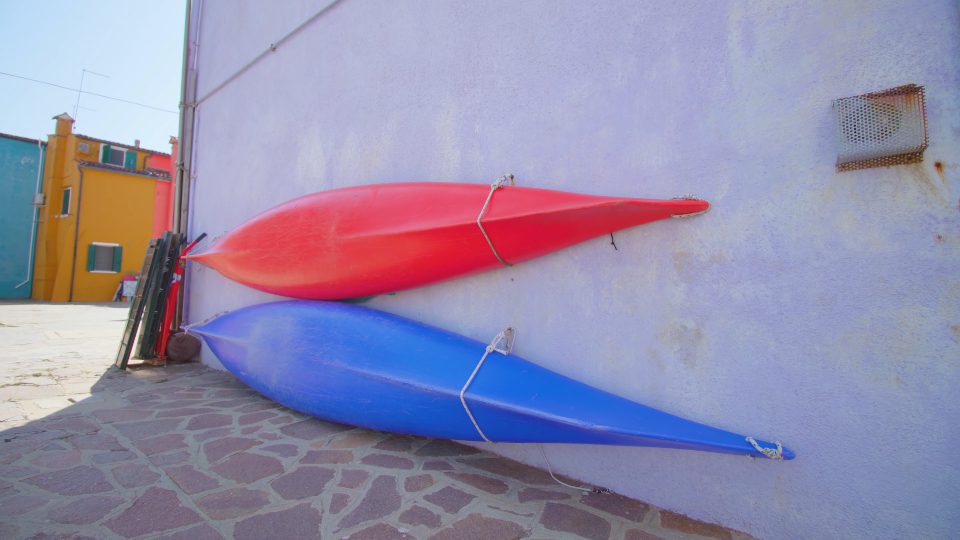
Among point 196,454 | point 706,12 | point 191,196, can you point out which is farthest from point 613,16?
point 191,196

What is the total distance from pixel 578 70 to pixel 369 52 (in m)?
1.66

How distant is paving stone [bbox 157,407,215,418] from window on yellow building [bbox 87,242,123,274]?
43.7ft

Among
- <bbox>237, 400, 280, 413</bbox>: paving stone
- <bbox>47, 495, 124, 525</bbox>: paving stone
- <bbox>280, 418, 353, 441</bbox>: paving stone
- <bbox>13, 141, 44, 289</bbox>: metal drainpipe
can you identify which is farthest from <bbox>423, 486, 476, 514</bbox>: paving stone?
<bbox>13, 141, 44, 289</bbox>: metal drainpipe

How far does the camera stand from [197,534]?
143 cm

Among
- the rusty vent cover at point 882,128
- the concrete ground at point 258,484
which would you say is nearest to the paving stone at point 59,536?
the concrete ground at point 258,484

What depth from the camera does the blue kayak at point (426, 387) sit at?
4.84ft

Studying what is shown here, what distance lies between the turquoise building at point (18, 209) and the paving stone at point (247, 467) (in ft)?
52.7

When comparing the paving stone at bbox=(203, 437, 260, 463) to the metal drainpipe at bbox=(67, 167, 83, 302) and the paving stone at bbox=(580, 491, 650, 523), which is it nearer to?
the paving stone at bbox=(580, 491, 650, 523)

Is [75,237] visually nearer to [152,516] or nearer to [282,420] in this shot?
[282,420]

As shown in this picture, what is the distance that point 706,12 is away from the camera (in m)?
1.63

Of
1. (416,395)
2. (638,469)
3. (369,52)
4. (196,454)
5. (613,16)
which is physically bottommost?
(196,454)

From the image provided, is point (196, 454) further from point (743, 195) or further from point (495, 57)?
point (743, 195)

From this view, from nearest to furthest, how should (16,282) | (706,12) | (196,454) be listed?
1. (706,12)
2. (196,454)
3. (16,282)

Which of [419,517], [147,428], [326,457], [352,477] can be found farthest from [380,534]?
[147,428]
